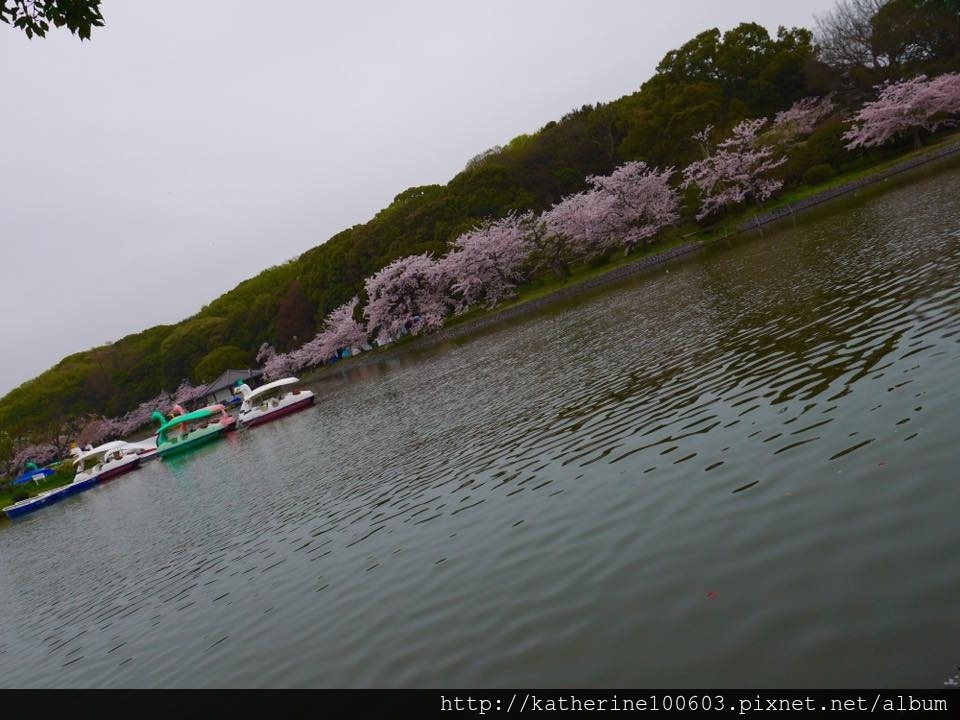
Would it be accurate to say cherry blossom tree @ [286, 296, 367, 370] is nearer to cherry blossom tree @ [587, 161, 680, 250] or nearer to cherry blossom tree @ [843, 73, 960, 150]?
cherry blossom tree @ [587, 161, 680, 250]

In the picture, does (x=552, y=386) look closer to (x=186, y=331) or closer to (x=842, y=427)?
(x=842, y=427)

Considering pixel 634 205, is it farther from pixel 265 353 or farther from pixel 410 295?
pixel 265 353

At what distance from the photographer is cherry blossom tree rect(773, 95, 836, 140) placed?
194ft

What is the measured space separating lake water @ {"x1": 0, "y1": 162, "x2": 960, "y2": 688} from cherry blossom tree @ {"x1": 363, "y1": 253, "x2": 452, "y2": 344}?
159 ft

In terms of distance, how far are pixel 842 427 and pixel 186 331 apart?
125 meters

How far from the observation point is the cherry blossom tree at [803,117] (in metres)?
59.0

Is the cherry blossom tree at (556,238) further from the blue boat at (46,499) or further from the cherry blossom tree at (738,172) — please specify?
the blue boat at (46,499)

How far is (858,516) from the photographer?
7.68 meters

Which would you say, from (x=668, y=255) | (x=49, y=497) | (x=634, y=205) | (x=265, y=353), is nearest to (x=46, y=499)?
(x=49, y=497)

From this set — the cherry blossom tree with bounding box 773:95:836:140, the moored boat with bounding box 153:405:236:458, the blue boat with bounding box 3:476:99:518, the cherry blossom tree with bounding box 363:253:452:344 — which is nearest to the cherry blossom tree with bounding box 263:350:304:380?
the cherry blossom tree with bounding box 363:253:452:344

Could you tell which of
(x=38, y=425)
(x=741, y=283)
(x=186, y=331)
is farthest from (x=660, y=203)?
(x=38, y=425)

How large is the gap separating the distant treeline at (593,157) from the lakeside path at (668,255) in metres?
6.88

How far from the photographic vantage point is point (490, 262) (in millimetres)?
69688
